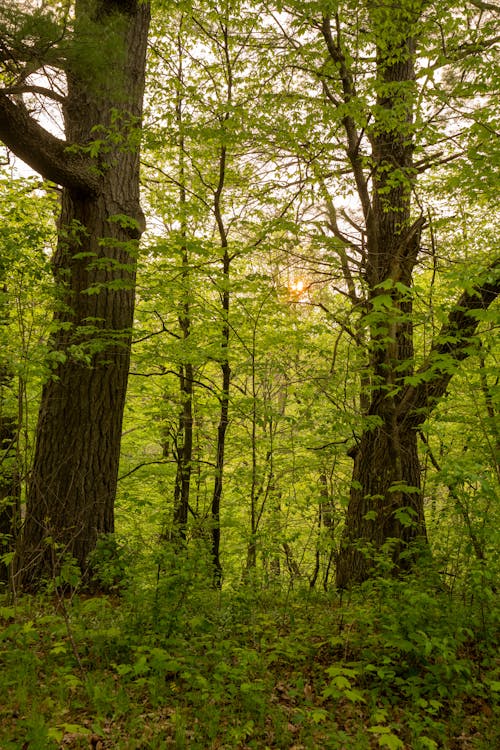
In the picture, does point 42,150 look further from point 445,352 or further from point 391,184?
point 445,352

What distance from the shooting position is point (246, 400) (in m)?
7.16

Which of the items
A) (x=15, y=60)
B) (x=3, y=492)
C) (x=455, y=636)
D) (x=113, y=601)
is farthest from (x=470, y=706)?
(x=3, y=492)

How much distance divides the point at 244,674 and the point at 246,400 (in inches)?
153

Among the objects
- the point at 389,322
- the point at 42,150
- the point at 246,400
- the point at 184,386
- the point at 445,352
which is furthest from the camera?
the point at 184,386

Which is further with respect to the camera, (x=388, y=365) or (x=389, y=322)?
(x=388, y=365)

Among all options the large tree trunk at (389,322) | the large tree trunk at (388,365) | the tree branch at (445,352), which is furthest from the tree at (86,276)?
the tree branch at (445,352)

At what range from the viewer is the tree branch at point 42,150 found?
17.3 ft

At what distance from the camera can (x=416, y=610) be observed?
3986mm

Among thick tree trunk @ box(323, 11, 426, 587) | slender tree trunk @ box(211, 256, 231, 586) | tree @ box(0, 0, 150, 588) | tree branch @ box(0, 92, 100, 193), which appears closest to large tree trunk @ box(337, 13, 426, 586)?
thick tree trunk @ box(323, 11, 426, 587)

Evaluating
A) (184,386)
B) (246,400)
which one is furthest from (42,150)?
(184,386)

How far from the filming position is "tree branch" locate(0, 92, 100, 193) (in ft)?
17.3

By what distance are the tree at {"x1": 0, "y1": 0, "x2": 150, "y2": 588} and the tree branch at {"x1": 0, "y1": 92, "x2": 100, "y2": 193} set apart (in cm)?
1

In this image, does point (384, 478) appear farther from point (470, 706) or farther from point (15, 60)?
point (15, 60)

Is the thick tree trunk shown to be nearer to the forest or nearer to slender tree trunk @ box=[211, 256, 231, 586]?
the forest
